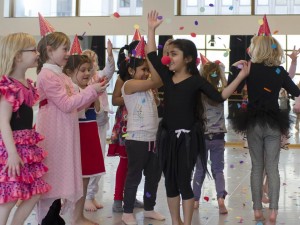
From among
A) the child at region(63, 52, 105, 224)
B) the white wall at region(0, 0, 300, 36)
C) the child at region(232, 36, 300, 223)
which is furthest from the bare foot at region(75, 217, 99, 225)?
the white wall at region(0, 0, 300, 36)

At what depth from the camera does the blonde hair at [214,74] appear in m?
3.92

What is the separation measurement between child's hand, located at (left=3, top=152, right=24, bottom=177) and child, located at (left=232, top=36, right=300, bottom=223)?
1.52 metres

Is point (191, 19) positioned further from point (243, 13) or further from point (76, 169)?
point (76, 169)

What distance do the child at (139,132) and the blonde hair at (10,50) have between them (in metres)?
0.96

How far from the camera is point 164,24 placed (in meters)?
11.7

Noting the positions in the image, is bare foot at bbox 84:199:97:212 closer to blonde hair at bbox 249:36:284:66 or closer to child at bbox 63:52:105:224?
child at bbox 63:52:105:224

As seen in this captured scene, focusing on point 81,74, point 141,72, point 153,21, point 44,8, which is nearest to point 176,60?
point 153,21

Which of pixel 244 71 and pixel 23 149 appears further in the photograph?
pixel 244 71

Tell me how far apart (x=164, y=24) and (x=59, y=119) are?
29.4 feet

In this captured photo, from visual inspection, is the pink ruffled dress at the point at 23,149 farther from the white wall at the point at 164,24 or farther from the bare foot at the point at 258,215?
the white wall at the point at 164,24

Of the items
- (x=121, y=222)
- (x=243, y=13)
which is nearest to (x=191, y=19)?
(x=243, y=13)

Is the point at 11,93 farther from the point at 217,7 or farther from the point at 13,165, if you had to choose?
the point at 217,7

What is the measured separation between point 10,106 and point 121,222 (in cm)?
132

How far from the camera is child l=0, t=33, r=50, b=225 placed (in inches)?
99.2
